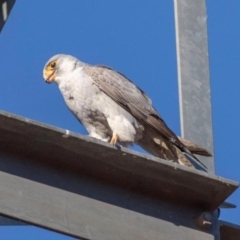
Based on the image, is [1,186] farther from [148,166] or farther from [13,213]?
[148,166]

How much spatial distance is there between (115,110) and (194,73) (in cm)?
153

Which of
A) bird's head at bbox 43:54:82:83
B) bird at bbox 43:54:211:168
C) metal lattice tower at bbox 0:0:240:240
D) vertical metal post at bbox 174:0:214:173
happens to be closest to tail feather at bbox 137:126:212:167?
bird at bbox 43:54:211:168

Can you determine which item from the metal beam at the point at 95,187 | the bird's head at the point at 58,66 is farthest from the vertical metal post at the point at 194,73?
the bird's head at the point at 58,66

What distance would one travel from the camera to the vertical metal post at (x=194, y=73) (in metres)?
3.58

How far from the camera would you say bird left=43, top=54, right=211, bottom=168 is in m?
5.23

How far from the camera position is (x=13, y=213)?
8.66 ft

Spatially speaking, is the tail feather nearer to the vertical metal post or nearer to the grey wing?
the grey wing

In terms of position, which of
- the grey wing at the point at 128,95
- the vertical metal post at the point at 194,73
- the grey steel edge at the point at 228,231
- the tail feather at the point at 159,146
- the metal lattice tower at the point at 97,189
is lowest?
the metal lattice tower at the point at 97,189

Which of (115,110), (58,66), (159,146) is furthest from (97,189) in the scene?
(58,66)

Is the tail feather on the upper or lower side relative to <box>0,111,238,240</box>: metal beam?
upper

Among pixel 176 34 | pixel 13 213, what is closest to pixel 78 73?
pixel 176 34

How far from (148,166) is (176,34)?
48.8 inches

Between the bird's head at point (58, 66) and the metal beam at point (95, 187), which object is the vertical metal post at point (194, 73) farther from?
the bird's head at point (58, 66)

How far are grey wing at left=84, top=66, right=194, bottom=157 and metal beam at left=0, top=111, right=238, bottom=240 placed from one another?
6.73 feet
